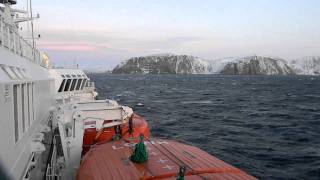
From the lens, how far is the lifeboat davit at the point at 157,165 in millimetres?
9102

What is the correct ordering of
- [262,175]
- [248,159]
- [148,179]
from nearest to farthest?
[148,179]
[262,175]
[248,159]

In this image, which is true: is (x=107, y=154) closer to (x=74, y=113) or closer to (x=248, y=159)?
(x=74, y=113)

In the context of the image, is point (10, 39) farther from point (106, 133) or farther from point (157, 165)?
point (106, 133)

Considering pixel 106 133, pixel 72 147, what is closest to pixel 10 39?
pixel 72 147

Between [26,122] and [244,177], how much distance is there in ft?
18.4

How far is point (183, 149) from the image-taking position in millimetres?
12078

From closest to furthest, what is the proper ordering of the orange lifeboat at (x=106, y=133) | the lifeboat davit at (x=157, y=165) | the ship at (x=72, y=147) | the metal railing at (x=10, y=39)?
the ship at (x=72, y=147) → the metal railing at (x=10, y=39) → the lifeboat davit at (x=157, y=165) → the orange lifeboat at (x=106, y=133)

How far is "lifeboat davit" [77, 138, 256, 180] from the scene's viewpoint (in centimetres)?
910

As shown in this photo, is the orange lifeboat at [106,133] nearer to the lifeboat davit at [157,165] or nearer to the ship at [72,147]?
the ship at [72,147]

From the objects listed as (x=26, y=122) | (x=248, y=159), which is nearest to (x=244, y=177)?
(x=26, y=122)

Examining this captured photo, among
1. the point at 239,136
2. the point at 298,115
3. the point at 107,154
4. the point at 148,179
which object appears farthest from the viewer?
the point at 298,115

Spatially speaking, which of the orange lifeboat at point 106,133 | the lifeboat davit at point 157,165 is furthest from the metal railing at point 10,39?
the orange lifeboat at point 106,133

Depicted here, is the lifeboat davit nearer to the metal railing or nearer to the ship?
the ship

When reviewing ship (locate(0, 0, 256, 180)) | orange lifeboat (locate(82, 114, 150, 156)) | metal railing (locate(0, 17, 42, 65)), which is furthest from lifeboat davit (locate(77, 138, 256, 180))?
orange lifeboat (locate(82, 114, 150, 156))
